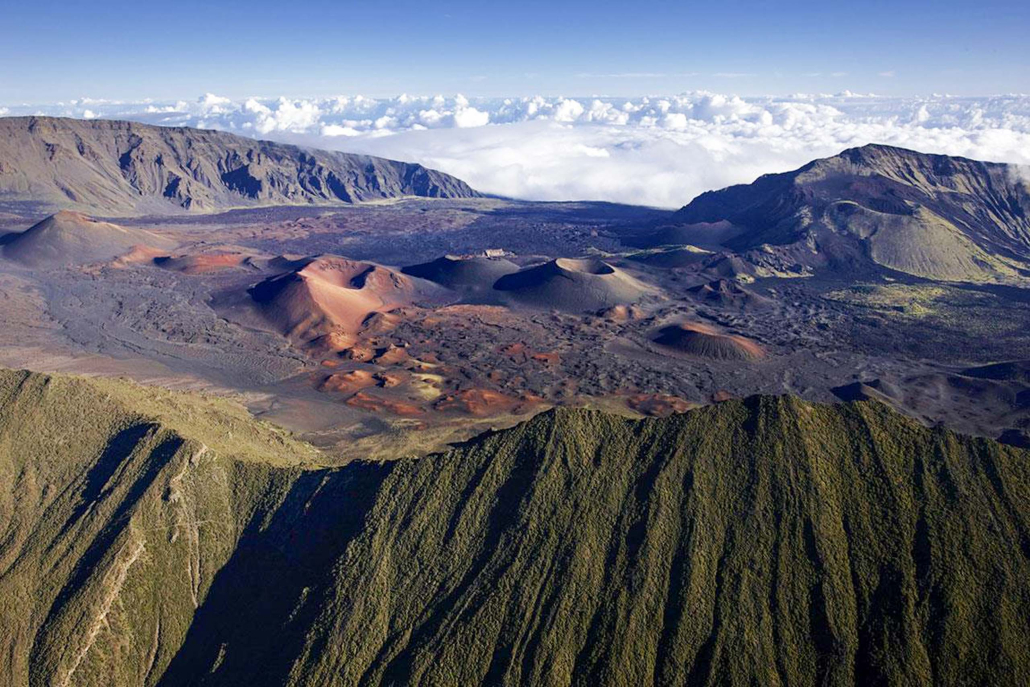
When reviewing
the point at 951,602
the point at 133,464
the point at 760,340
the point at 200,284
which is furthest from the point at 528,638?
the point at 200,284

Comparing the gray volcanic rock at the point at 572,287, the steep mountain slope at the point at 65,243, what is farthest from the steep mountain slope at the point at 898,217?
the steep mountain slope at the point at 65,243

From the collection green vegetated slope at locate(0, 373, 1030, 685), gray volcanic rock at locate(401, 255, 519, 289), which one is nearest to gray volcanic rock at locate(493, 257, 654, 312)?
gray volcanic rock at locate(401, 255, 519, 289)

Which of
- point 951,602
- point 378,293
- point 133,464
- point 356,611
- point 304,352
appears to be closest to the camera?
point 951,602

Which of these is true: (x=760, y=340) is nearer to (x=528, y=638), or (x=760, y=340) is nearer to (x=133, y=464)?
(x=528, y=638)

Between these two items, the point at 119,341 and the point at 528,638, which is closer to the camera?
the point at 528,638

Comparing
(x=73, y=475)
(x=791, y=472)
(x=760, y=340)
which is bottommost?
(x=760, y=340)
